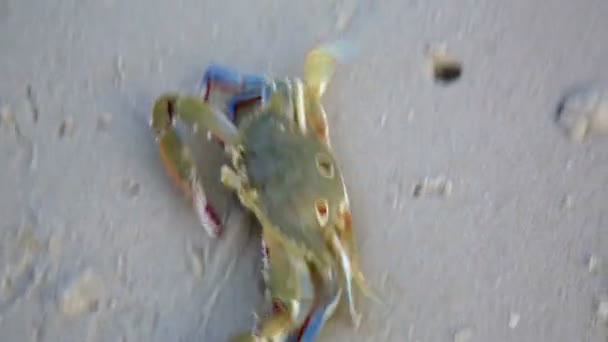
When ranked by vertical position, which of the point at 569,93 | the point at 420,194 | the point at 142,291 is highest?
the point at 569,93

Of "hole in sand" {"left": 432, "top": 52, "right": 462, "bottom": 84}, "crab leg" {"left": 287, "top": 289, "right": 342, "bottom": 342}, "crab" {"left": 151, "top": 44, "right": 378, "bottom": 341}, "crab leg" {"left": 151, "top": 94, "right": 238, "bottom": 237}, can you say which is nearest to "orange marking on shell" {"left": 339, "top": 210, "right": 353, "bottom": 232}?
"crab" {"left": 151, "top": 44, "right": 378, "bottom": 341}

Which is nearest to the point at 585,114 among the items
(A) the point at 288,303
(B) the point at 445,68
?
(B) the point at 445,68

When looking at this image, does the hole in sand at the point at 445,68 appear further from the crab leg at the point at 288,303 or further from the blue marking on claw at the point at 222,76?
the crab leg at the point at 288,303

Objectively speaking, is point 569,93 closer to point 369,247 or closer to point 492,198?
point 492,198

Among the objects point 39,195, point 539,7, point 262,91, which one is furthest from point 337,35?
point 39,195

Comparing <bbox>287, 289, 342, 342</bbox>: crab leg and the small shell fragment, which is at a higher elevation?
the small shell fragment

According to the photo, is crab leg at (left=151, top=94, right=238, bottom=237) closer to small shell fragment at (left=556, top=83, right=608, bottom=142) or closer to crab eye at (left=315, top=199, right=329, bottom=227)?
crab eye at (left=315, top=199, right=329, bottom=227)
